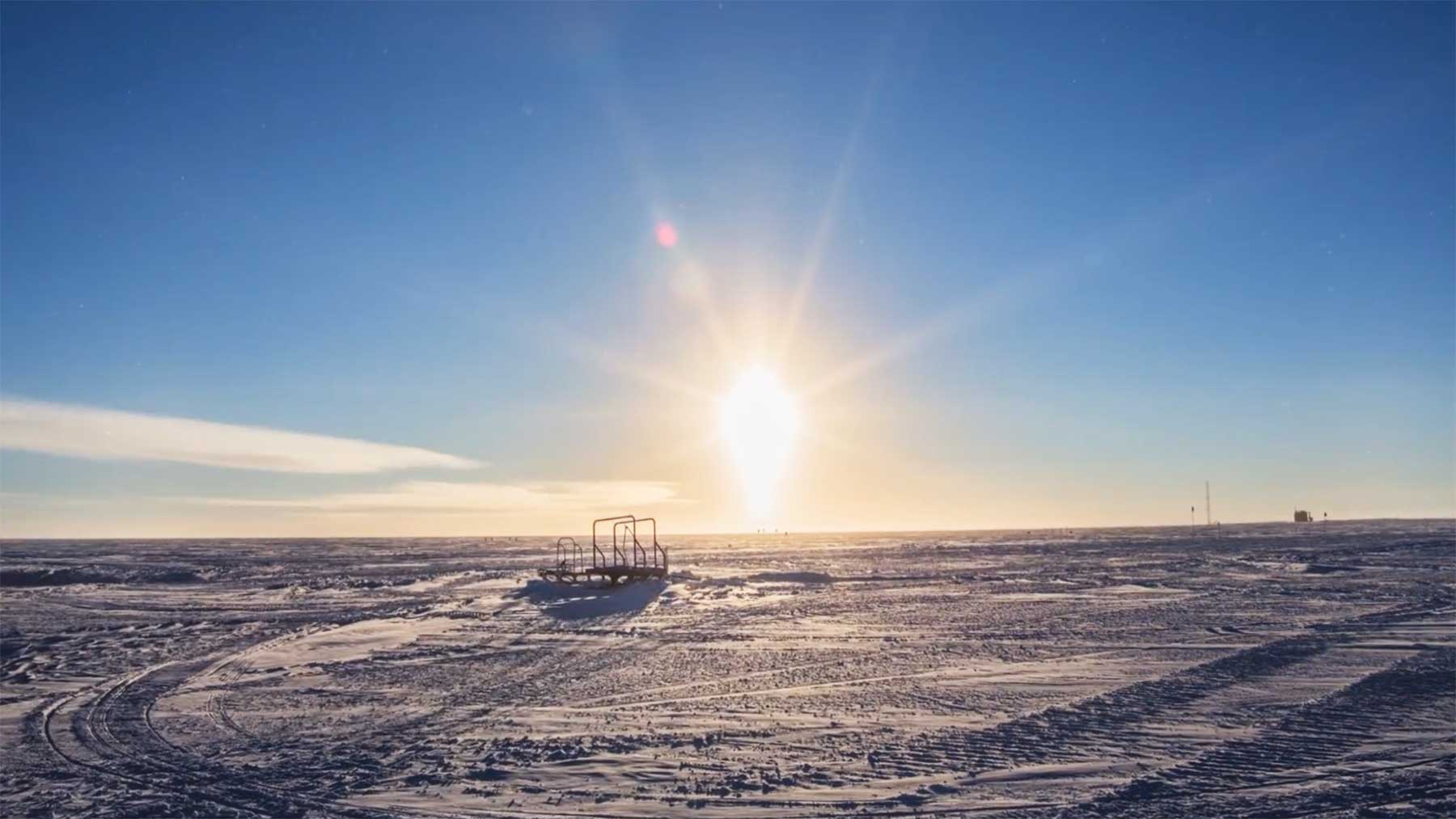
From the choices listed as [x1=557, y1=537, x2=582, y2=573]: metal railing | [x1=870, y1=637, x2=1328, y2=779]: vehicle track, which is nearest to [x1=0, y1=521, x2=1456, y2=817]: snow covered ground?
[x1=870, y1=637, x2=1328, y2=779]: vehicle track

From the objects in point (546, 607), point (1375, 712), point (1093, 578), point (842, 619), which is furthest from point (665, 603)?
point (1375, 712)

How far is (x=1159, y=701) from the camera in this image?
1138 centimetres

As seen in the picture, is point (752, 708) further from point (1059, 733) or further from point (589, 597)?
point (589, 597)

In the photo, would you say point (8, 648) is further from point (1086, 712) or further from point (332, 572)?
point (332, 572)

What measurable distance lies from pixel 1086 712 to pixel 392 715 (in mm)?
8037

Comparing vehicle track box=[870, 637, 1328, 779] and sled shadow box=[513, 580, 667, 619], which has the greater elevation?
vehicle track box=[870, 637, 1328, 779]

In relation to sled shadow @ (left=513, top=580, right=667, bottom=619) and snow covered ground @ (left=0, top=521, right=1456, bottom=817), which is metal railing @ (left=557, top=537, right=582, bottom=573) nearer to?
sled shadow @ (left=513, top=580, right=667, bottom=619)

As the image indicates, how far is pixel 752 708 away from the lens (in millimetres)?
11570

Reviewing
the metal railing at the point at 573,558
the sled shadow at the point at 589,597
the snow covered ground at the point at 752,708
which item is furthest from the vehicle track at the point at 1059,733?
the metal railing at the point at 573,558

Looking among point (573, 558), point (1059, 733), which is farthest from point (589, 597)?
point (573, 558)

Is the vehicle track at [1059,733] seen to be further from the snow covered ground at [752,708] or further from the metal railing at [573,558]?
the metal railing at [573,558]

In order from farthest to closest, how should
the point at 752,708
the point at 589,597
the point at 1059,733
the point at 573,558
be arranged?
the point at 573,558
the point at 589,597
the point at 752,708
the point at 1059,733

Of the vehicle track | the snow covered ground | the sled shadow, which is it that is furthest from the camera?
the sled shadow

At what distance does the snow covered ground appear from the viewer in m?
8.14
